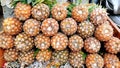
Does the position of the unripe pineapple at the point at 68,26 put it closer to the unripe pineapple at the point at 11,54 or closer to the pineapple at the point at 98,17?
the pineapple at the point at 98,17

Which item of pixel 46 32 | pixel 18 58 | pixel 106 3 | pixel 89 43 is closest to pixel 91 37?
pixel 89 43

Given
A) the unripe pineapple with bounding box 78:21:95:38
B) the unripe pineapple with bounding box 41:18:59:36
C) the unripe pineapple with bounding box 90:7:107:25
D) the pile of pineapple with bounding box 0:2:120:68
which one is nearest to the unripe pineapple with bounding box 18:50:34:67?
the pile of pineapple with bounding box 0:2:120:68

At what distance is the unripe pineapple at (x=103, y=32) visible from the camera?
130 centimetres

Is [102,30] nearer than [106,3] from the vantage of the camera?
Yes

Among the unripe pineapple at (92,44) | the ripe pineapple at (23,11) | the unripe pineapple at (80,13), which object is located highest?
the ripe pineapple at (23,11)

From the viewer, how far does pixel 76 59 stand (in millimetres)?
1352

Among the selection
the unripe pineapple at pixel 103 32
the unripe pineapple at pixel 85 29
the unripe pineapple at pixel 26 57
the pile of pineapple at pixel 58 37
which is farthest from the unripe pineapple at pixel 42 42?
the unripe pineapple at pixel 103 32

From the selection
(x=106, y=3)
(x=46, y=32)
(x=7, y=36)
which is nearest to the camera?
(x=46, y=32)

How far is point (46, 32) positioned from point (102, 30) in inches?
14.4

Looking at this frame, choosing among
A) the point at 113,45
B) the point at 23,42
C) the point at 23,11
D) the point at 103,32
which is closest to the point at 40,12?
the point at 23,11

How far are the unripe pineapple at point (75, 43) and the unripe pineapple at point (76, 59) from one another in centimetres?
7

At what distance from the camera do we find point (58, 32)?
1.32 metres

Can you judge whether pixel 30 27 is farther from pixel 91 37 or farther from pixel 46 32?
pixel 91 37

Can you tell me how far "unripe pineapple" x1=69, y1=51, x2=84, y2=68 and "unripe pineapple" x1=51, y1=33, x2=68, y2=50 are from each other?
0.11 m
